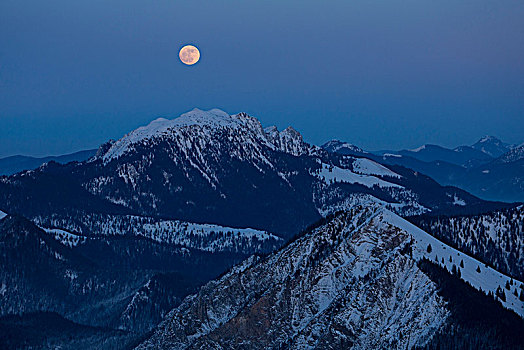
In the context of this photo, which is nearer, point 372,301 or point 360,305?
point 372,301

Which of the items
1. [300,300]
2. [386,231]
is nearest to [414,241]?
[386,231]

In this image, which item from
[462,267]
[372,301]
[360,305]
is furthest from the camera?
[462,267]

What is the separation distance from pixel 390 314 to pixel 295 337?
2717 centimetres

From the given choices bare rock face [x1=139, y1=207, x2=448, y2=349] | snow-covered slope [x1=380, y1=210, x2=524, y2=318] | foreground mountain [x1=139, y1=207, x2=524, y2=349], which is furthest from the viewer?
snow-covered slope [x1=380, y1=210, x2=524, y2=318]

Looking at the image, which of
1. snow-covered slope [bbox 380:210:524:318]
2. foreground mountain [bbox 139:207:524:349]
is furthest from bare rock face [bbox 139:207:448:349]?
snow-covered slope [bbox 380:210:524:318]

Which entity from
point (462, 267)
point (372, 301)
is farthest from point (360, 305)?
point (462, 267)

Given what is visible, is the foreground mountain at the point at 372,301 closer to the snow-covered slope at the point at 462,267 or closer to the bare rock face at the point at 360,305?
the bare rock face at the point at 360,305

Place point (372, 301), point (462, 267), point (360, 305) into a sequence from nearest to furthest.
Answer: point (372, 301) < point (360, 305) < point (462, 267)

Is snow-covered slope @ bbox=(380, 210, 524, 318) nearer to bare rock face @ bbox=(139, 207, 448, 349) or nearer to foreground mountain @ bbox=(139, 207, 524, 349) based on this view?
foreground mountain @ bbox=(139, 207, 524, 349)

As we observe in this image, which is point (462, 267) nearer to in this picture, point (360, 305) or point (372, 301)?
point (372, 301)

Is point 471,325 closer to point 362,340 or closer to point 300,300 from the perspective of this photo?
point 362,340

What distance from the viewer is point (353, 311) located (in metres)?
182

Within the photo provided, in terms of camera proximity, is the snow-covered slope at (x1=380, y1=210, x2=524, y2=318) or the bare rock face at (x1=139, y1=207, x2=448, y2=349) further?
the snow-covered slope at (x1=380, y1=210, x2=524, y2=318)

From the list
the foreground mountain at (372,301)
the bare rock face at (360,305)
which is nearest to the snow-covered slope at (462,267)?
the foreground mountain at (372,301)
